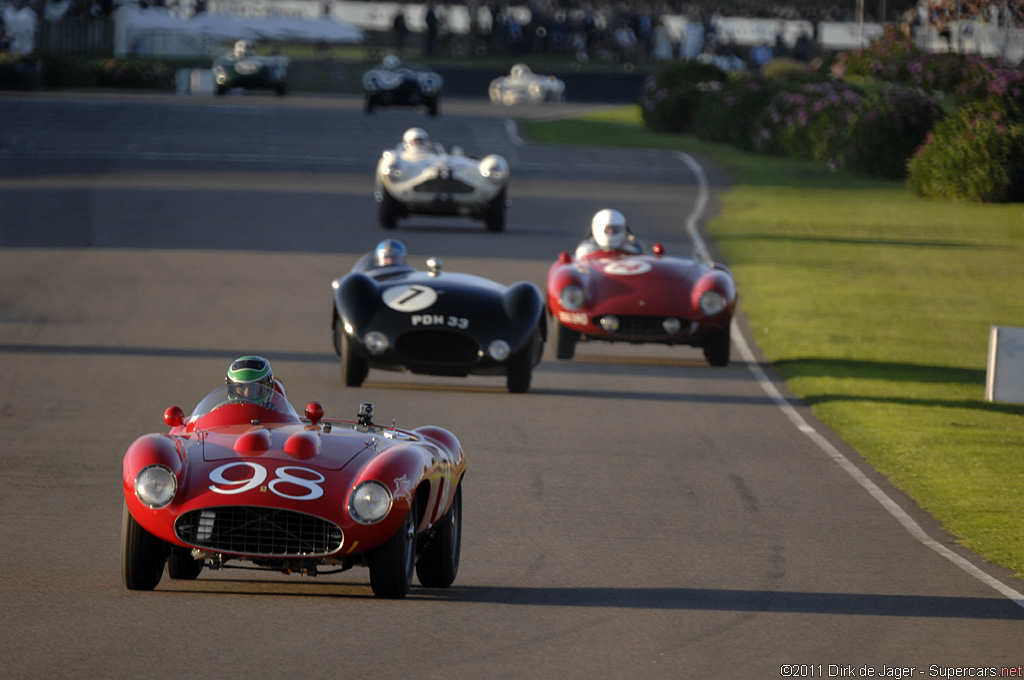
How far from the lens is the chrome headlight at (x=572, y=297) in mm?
17312

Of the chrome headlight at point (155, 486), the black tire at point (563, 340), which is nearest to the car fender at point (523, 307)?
the black tire at point (563, 340)

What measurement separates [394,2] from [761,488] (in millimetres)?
70691

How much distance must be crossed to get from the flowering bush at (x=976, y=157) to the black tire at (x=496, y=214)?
569 inches

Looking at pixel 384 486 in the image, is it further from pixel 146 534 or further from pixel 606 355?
pixel 606 355

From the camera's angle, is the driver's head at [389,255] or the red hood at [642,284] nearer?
the driver's head at [389,255]

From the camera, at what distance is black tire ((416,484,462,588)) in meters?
8.53

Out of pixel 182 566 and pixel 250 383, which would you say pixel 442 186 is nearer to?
pixel 250 383

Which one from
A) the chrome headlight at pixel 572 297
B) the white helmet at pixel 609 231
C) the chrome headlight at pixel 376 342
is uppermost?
the white helmet at pixel 609 231

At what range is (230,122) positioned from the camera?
163 feet

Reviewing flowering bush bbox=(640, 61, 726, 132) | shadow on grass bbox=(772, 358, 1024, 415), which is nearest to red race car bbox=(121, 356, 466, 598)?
shadow on grass bbox=(772, 358, 1024, 415)

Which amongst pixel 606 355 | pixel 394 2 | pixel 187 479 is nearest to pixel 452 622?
pixel 187 479

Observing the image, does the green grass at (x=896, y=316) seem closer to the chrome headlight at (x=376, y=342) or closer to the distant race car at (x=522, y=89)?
the chrome headlight at (x=376, y=342)

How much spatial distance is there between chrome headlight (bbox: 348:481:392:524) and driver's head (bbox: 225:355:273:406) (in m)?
1.23

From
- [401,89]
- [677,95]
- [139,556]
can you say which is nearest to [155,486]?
[139,556]
